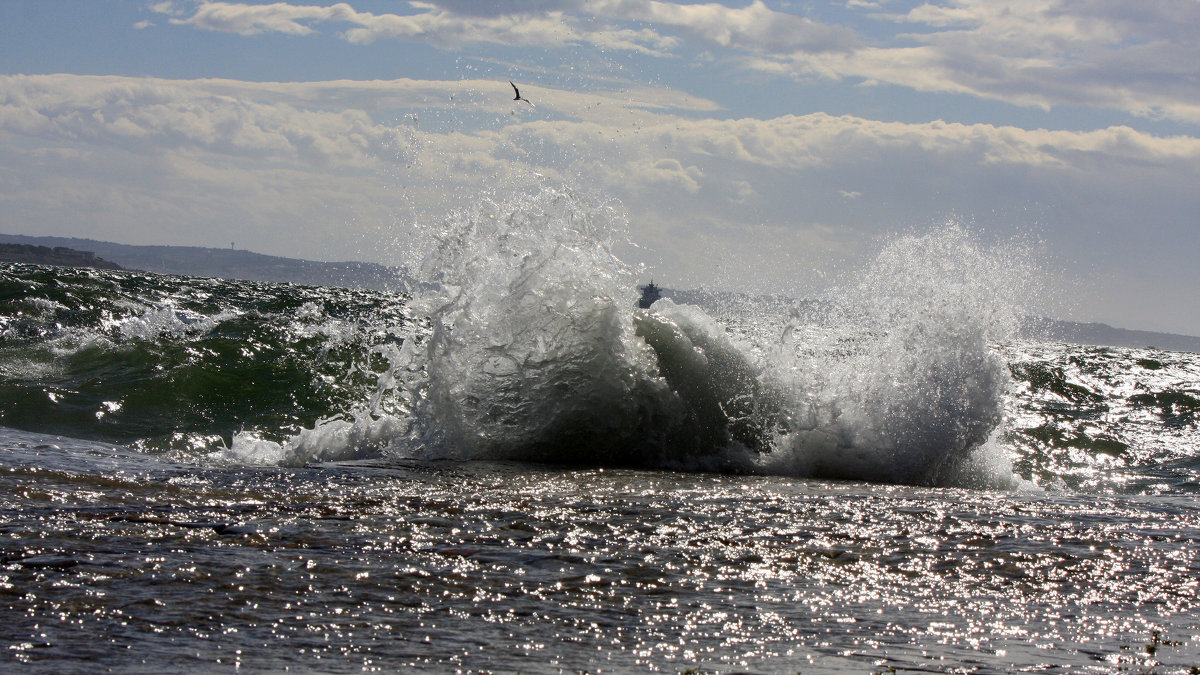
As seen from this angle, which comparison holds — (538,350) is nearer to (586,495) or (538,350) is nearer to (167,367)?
(586,495)

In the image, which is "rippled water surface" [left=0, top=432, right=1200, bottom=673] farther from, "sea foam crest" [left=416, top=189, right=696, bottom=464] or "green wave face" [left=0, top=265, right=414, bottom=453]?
"green wave face" [left=0, top=265, right=414, bottom=453]

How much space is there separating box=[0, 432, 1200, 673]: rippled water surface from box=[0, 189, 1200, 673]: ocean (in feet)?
0.07

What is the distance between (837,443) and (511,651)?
6538mm

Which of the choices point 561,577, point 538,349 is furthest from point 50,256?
point 561,577

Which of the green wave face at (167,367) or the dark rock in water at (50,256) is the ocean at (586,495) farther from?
the dark rock in water at (50,256)

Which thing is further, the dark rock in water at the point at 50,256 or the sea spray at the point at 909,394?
the dark rock in water at the point at 50,256

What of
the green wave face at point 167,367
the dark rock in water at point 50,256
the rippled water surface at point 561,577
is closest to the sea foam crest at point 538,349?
the green wave face at point 167,367

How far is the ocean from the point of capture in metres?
3.78

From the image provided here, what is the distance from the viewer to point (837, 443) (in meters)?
9.61

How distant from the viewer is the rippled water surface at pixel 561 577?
3594mm

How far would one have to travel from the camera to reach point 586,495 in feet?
22.8

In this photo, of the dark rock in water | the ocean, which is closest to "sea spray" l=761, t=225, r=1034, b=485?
the ocean

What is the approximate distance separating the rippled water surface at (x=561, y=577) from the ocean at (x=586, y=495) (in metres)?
0.02

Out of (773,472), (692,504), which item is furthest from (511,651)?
(773,472)
